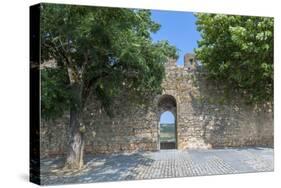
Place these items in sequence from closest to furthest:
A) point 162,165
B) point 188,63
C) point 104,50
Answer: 1. point 104,50
2. point 162,165
3. point 188,63

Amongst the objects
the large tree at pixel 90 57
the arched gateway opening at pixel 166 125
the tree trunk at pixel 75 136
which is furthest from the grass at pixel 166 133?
the tree trunk at pixel 75 136

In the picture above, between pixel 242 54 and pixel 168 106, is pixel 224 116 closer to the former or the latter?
pixel 168 106

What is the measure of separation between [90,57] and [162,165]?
2.27 m

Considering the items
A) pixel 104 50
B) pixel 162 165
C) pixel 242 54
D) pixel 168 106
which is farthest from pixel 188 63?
pixel 162 165

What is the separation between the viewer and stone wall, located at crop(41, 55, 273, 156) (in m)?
8.34

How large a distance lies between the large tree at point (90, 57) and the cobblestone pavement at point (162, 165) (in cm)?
24

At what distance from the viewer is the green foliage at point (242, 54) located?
9328 millimetres

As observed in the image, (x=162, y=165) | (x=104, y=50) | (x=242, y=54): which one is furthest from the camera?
(x=242, y=54)

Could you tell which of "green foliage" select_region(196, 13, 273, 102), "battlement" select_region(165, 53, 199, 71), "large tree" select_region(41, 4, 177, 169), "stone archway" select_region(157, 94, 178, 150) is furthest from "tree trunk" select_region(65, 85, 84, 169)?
Result: "green foliage" select_region(196, 13, 273, 102)

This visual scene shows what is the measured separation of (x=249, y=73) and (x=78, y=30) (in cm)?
350

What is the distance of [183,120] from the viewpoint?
8.95 meters

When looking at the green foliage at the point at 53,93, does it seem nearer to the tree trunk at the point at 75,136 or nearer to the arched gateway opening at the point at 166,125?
the tree trunk at the point at 75,136

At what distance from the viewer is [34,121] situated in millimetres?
7852
